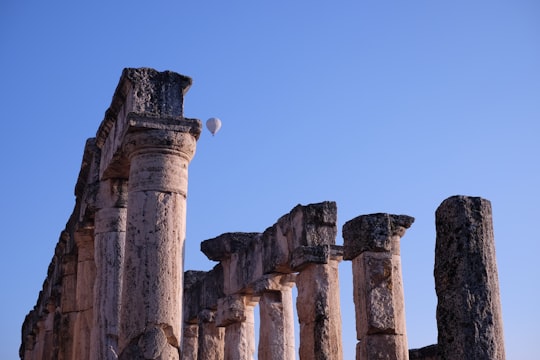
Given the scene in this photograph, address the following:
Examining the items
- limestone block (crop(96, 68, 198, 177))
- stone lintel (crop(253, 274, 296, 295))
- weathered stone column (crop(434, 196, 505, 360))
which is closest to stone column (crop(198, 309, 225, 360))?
stone lintel (crop(253, 274, 296, 295))

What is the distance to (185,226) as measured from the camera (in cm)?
1124

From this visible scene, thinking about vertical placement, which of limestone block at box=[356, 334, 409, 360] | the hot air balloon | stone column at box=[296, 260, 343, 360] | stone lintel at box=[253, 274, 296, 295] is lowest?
limestone block at box=[356, 334, 409, 360]

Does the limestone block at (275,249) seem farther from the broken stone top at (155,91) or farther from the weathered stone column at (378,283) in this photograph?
the broken stone top at (155,91)

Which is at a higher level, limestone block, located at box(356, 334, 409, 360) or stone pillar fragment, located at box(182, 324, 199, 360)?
stone pillar fragment, located at box(182, 324, 199, 360)

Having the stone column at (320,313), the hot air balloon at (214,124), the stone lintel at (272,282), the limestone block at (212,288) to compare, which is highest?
the hot air balloon at (214,124)

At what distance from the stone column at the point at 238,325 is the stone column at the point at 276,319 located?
2.09m

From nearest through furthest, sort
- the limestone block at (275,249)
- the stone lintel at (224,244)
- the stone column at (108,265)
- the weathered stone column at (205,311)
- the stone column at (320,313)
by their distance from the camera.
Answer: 1. the stone column at (108,265)
2. the stone column at (320,313)
3. the limestone block at (275,249)
4. the stone lintel at (224,244)
5. the weathered stone column at (205,311)

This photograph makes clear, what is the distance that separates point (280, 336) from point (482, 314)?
32.6 feet

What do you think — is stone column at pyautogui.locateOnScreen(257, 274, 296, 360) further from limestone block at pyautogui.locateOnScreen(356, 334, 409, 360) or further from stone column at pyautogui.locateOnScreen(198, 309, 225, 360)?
stone column at pyautogui.locateOnScreen(198, 309, 225, 360)

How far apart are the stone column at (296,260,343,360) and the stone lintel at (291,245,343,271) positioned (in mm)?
107

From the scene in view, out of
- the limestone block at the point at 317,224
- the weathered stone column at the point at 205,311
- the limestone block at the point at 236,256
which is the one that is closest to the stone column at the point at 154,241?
the limestone block at the point at 317,224

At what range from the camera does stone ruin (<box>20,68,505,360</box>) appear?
9.43 meters

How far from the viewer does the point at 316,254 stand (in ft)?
54.5

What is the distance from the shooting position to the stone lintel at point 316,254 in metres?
16.6
